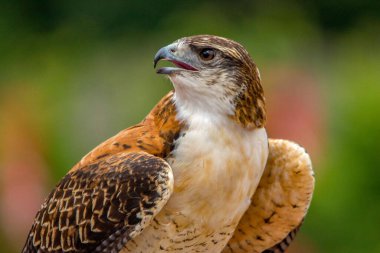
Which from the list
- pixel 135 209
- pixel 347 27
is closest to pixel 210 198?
pixel 135 209

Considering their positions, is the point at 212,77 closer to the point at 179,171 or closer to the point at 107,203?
the point at 179,171

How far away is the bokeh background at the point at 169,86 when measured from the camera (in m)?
9.78

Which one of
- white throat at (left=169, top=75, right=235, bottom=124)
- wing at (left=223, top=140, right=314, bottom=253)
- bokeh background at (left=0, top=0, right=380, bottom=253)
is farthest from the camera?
bokeh background at (left=0, top=0, right=380, bottom=253)

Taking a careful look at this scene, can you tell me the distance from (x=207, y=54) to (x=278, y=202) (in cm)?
109

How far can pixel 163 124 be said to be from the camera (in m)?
6.62

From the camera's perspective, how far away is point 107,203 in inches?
252

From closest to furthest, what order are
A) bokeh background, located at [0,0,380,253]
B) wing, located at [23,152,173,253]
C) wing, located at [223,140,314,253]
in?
wing, located at [23,152,173,253] → wing, located at [223,140,314,253] → bokeh background, located at [0,0,380,253]

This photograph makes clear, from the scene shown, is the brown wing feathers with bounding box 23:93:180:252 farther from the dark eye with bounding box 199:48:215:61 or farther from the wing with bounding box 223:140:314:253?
the wing with bounding box 223:140:314:253

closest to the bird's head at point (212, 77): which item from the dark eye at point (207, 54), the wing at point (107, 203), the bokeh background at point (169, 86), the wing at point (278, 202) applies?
the dark eye at point (207, 54)

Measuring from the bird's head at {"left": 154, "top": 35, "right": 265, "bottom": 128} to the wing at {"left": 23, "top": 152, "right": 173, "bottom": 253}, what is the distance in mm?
367

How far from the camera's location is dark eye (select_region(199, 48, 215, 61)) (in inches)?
255

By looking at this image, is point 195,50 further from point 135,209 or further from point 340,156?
point 340,156

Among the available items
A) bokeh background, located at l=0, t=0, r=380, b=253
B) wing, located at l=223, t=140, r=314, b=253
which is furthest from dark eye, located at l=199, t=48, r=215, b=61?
bokeh background, located at l=0, t=0, r=380, b=253

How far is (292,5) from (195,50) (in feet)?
29.4
